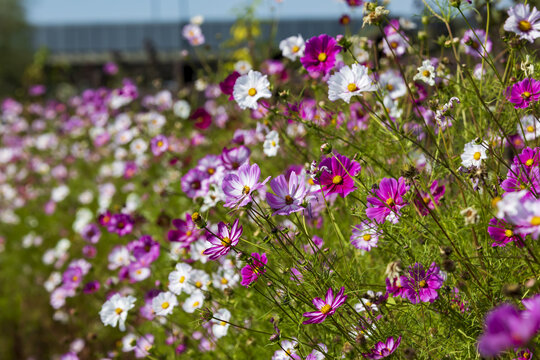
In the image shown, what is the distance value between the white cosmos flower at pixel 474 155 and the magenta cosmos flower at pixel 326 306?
15.2 inches

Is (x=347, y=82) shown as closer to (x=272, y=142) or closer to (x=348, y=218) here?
(x=272, y=142)

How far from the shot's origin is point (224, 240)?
92cm

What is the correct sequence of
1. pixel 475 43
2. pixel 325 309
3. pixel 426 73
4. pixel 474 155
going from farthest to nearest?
1. pixel 475 43
2. pixel 426 73
3. pixel 474 155
4. pixel 325 309

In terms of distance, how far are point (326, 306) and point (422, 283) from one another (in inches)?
7.7

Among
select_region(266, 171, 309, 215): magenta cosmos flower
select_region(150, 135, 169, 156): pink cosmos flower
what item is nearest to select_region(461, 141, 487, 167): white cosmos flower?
select_region(266, 171, 309, 215): magenta cosmos flower

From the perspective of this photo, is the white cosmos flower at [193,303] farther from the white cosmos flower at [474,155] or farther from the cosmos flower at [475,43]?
the cosmos flower at [475,43]

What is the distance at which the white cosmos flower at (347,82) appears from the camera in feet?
3.33

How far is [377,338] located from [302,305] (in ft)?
0.65

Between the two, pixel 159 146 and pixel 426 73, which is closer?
pixel 426 73

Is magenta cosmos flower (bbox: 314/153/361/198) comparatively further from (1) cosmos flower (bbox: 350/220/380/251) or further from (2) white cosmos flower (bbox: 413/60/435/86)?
(2) white cosmos flower (bbox: 413/60/435/86)

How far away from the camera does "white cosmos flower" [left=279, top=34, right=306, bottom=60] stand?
1454 mm

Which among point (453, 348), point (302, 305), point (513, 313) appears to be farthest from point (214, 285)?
point (513, 313)

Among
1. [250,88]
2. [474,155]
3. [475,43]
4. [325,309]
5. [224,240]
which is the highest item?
[475,43]

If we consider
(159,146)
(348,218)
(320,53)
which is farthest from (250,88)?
(159,146)
